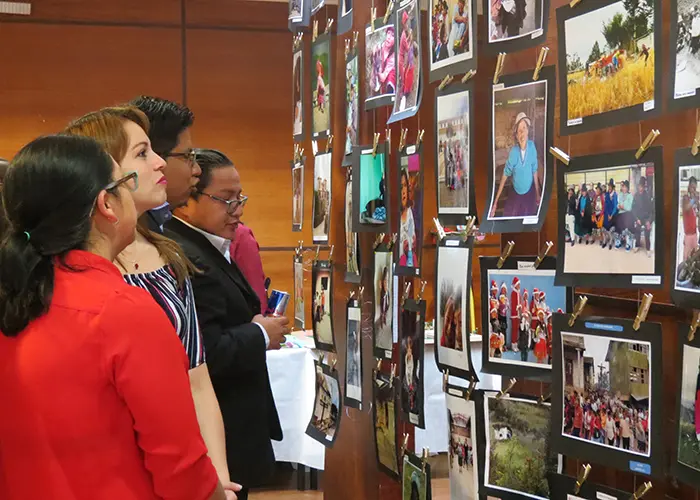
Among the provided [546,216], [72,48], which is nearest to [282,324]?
[546,216]

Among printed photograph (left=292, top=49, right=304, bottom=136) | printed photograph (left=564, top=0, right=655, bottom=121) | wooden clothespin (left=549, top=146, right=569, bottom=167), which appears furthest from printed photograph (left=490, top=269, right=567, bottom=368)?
printed photograph (left=292, top=49, right=304, bottom=136)

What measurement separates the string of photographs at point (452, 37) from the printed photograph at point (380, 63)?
0.30 m

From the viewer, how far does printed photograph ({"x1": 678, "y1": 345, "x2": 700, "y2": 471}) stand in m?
1.30

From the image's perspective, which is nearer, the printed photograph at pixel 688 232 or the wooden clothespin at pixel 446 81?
the printed photograph at pixel 688 232

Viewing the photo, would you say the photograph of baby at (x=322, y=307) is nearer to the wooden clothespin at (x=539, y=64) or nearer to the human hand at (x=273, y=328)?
the human hand at (x=273, y=328)

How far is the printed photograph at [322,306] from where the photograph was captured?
9.73 ft

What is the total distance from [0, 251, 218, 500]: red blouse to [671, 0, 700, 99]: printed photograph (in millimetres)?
901

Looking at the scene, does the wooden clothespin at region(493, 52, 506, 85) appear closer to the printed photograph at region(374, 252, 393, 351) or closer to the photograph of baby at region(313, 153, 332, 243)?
the printed photograph at region(374, 252, 393, 351)

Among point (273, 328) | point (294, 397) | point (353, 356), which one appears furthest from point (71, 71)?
point (273, 328)

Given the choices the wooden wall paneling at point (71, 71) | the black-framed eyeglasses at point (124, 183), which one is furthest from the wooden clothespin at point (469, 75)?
the wooden wall paneling at point (71, 71)

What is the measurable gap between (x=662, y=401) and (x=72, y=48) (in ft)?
18.0

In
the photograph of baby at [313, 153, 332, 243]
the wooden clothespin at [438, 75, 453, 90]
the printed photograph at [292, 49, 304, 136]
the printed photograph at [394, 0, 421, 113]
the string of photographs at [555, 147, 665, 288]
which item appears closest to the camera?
the string of photographs at [555, 147, 665, 288]

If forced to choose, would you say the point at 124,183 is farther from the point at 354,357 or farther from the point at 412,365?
the point at 354,357

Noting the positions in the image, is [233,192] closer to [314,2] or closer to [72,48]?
[314,2]
